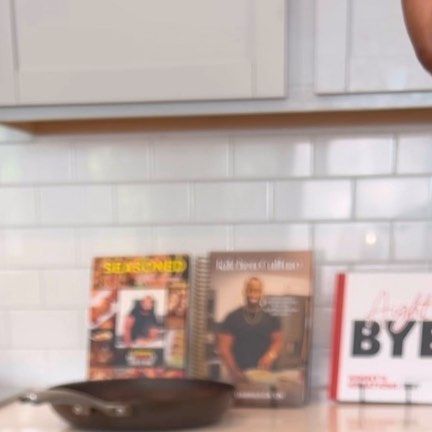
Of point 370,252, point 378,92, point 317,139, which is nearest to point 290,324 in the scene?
point 370,252

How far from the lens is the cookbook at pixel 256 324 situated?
121 centimetres

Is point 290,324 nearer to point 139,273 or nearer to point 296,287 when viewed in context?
point 296,287

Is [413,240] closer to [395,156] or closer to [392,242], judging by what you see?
[392,242]

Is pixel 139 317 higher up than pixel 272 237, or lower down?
lower down

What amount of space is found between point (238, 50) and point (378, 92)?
0.24m

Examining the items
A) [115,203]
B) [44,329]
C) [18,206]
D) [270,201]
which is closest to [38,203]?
[18,206]

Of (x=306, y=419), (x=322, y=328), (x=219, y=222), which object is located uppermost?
(x=219, y=222)

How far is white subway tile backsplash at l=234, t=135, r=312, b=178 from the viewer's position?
1.31m

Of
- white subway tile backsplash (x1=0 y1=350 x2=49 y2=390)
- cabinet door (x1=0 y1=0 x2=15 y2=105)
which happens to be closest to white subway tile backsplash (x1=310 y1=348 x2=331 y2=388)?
white subway tile backsplash (x1=0 y1=350 x2=49 y2=390)

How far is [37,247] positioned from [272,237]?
1.73ft

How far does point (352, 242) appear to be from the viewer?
1.31m

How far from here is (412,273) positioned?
125 cm

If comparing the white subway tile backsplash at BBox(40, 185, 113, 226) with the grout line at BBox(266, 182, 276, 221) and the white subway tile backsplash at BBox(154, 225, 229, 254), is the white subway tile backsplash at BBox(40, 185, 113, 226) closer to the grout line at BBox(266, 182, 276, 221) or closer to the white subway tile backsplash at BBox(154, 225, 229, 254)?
the white subway tile backsplash at BBox(154, 225, 229, 254)

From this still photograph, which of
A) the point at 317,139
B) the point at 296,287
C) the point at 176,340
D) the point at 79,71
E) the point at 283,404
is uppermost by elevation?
the point at 79,71
